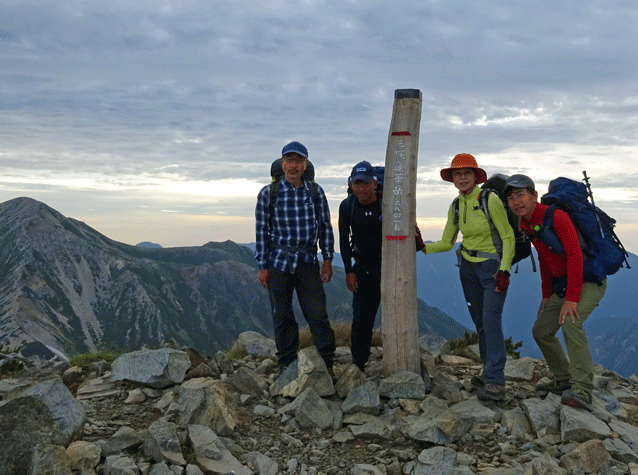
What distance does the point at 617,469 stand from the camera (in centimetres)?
588

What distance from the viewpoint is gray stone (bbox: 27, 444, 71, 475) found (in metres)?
5.06

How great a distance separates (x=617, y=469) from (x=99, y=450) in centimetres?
566

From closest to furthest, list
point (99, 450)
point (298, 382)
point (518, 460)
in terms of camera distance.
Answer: point (99, 450) < point (518, 460) < point (298, 382)

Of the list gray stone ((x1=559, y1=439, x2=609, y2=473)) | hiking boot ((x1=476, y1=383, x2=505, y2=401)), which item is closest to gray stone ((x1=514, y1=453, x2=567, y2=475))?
gray stone ((x1=559, y1=439, x2=609, y2=473))

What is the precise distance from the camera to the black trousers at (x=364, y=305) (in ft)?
28.6

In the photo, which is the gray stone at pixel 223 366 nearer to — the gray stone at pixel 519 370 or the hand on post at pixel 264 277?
the hand on post at pixel 264 277

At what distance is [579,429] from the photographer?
6500 millimetres

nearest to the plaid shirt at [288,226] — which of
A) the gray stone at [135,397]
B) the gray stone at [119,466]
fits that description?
the gray stone at [135,397]

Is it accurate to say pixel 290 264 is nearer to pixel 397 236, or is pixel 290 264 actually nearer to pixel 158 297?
pixel 397 236

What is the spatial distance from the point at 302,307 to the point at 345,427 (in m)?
1.80

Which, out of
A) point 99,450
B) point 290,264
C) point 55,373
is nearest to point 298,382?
point 290,264

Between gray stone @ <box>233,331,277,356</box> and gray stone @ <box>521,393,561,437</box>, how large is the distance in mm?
6123

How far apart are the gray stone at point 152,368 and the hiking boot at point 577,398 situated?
5.60 m

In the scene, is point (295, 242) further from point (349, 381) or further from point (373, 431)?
point (373, 431)
